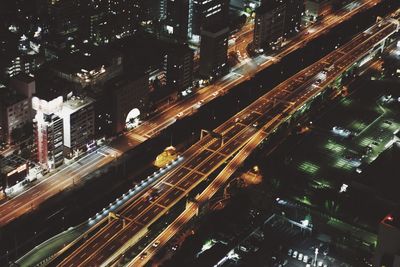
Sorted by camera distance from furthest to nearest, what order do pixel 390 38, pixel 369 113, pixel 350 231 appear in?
pixel 390 38 → pixel 369 113 → pixel 350 231

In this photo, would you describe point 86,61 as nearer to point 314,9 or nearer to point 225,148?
point 225,148

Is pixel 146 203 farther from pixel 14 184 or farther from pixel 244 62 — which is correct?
pixel 244 62

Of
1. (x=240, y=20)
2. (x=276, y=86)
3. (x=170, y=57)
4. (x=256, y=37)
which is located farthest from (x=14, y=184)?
(x=240, y=20)

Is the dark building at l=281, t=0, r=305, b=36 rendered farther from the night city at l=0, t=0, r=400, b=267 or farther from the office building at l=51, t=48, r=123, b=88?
the office building at l=51, t=48, r=123, b=88

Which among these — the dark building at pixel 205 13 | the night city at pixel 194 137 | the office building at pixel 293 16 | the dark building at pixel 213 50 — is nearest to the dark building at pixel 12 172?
the night city at pixel 194 137

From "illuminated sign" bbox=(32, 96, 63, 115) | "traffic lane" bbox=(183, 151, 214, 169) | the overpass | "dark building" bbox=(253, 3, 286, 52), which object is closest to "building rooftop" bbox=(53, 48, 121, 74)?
"illuminated sign" bbox=(32, 96, 63, 115)

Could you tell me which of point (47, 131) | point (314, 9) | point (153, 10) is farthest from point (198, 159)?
point (314, 9)
